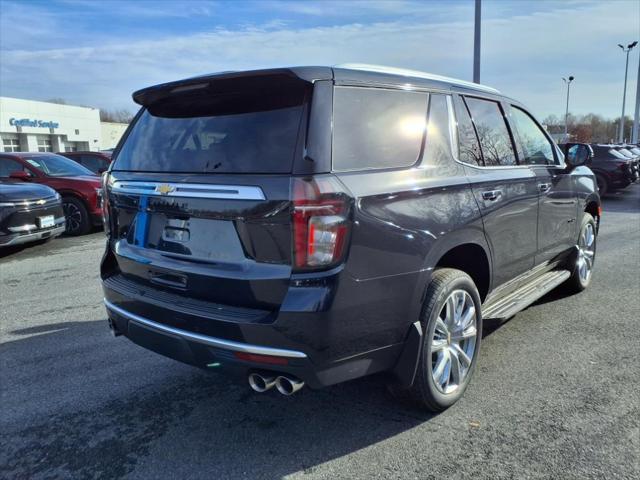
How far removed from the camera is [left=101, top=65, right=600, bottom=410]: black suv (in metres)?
2.38

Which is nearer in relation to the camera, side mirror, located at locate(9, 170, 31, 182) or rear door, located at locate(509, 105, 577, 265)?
rear door, located at locate(509, 105, 577, 265)

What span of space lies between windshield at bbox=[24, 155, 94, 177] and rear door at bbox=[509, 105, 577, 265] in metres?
9.18

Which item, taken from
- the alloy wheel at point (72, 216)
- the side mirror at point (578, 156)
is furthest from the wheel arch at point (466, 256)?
the alloy wheel at point (72, 216)

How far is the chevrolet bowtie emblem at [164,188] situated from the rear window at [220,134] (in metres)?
0.11

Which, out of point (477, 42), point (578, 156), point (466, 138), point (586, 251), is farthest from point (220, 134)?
point (477, 42)

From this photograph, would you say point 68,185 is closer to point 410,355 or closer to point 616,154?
point 410,355

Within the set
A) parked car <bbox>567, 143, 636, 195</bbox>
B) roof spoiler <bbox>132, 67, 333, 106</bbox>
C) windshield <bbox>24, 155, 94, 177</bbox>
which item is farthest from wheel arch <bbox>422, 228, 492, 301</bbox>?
parked car <bbox>567, 143, 636, 195</bbox>

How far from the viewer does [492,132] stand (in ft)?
12.5

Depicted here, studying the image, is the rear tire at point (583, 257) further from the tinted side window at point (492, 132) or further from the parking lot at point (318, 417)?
the tinted side window at point (492, 132)

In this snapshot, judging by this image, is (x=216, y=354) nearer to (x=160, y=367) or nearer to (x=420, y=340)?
(x=420, y=340)

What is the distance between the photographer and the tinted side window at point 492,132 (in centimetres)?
363

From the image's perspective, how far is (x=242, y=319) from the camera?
2.44 meters

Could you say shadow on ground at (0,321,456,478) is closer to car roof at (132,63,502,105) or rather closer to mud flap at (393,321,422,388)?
mud flap at (393,321,422,388)

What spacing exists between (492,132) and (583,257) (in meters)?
2.38
